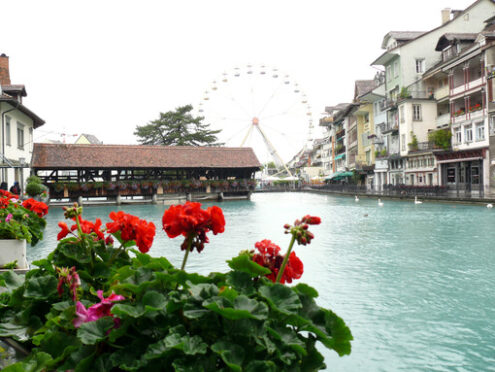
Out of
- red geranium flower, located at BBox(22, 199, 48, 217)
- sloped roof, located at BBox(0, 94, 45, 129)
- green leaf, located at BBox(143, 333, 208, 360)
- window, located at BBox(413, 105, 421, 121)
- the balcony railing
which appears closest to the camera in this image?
green leaf, located at BBox(143, 333, 208, 360)

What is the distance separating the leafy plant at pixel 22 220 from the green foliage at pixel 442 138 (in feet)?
106

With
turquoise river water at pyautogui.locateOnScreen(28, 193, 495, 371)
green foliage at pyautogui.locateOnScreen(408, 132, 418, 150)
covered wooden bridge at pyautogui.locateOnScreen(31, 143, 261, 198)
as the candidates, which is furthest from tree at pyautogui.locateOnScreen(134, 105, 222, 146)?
turquoise river water at pyautogui.locateOnScreen(28, 193, 495, 371)

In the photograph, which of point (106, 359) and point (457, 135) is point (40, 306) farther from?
point (457, 135)

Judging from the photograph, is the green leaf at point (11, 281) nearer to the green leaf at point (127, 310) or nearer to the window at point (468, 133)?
the green leaf at point (127, 310)

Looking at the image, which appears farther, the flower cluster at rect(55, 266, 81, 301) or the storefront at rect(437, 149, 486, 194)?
the storefront at rect(437, 149, 486, 194)

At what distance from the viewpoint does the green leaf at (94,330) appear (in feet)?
4.97

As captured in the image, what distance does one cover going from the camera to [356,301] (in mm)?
6598

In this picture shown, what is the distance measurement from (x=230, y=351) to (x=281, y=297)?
0.30m

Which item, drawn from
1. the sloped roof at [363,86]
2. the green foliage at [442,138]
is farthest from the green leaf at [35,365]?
the sloped roof at [363,86]

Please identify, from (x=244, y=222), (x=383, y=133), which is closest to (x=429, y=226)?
(x=244, y=222)

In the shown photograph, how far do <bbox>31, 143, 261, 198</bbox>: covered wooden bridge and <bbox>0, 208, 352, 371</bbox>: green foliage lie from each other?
33.5 m

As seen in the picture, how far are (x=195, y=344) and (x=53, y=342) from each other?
590mm

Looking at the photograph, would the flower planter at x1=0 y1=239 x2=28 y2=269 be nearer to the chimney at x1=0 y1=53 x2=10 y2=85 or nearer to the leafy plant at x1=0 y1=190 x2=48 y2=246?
the leafy plant at x1=0 y1=190 x2=48 y2=246

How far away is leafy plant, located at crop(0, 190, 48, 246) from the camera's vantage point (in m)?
4.64
